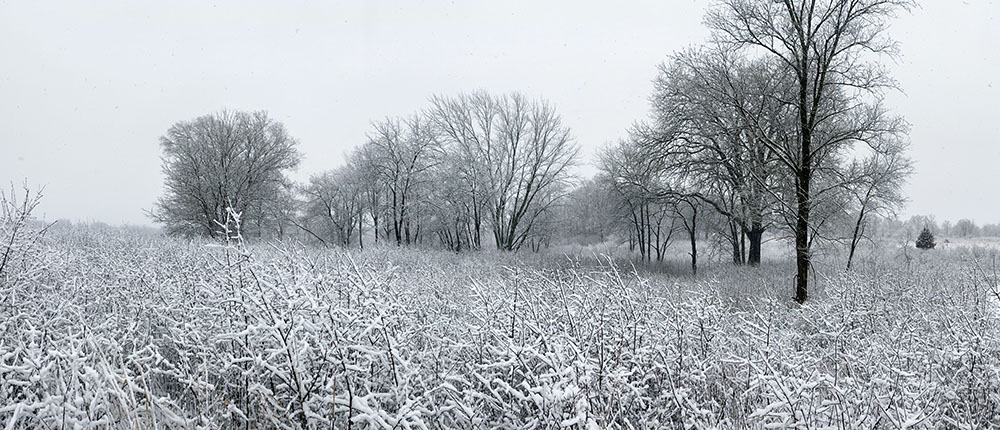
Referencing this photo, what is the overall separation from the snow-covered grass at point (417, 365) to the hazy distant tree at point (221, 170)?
2057cm

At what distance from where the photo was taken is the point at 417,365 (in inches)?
130

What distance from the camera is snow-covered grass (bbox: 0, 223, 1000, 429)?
2.61 metres

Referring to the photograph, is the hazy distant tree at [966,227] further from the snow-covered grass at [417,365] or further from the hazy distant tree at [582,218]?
the snow-covered grass at [417,365]

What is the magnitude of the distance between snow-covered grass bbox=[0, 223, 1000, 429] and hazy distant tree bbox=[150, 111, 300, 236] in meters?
20.6

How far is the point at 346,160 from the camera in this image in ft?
121

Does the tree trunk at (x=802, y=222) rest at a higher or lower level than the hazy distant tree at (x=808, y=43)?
lower

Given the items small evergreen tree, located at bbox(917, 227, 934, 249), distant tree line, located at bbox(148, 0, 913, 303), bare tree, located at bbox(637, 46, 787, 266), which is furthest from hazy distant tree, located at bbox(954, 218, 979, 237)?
bare tree, located at bbox(637, 46, 787, 266)

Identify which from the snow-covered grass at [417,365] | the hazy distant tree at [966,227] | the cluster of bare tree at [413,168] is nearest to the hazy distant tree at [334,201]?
the cluster of bare tree at [413,168]

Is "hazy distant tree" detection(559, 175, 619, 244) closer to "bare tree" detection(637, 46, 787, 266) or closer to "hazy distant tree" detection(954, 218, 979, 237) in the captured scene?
"bare tree" detection(637, 46, 787, 266)

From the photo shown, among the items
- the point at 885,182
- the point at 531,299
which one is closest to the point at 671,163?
the point at 885,182

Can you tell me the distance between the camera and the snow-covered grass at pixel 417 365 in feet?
8.56

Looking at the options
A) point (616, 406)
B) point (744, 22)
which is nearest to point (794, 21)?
point (744, 22)

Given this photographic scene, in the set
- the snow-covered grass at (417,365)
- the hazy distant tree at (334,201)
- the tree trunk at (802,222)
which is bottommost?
the snow-covered grass at (417,365)

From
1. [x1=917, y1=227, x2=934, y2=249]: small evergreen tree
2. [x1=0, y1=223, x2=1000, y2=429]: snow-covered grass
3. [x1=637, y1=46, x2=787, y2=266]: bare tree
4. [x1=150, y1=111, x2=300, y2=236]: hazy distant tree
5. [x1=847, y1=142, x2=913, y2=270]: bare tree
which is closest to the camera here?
[x1=0, y1=223, x2=1000, y2=429]: snow-covered grass
